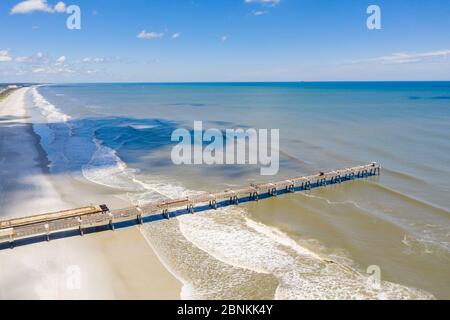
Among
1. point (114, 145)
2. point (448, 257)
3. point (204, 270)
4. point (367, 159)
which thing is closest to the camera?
point (204, 270)

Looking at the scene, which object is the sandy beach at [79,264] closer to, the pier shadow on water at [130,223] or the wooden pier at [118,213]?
the pier shadow on water at [130,223]

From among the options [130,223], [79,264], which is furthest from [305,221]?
[79,264]

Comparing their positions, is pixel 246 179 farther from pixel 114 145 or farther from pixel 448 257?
pixel 114 145

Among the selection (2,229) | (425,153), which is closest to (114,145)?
(2,229)

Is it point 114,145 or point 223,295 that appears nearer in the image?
point 223,295

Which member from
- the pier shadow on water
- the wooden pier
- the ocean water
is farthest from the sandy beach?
the ocean water

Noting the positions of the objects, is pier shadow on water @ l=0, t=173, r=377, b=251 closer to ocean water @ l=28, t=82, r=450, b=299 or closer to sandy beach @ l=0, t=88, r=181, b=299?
sandy beach @ l=0, t=88, r=181, b=299

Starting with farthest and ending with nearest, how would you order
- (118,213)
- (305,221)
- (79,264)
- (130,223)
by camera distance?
(305,221) < (130,223) < (118,213) < (79,264)

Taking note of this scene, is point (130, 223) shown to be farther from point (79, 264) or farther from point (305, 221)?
point (305, 221)
